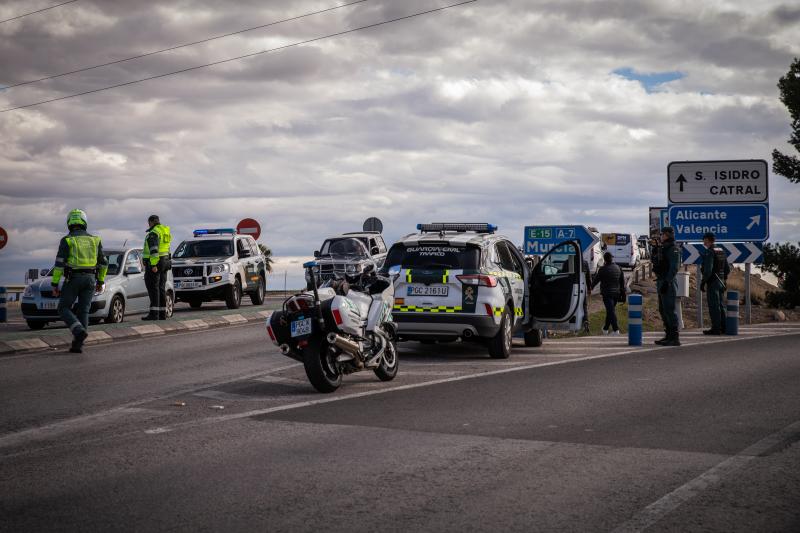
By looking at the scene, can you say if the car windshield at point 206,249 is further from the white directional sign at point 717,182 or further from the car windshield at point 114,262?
the white directional sign at point 717,182

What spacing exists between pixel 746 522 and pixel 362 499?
2.32m

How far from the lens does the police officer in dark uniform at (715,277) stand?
71.4 feet

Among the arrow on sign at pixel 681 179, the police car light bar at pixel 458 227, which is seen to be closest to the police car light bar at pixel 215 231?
the arrow on sign at pixel 681 179

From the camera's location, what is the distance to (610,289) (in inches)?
938

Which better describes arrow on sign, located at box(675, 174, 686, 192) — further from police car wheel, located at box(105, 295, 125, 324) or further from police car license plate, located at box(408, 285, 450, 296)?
police car wheel, located at box(105, 295, 125, 324)

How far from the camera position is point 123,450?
802 cm

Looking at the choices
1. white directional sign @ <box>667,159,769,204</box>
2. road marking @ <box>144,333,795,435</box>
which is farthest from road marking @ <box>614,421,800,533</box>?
white directional sign @ <box>667,159,769,204</box>

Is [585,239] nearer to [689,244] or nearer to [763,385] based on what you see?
[689,244]

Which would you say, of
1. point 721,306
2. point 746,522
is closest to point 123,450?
point 746,522

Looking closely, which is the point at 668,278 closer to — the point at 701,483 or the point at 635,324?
the point at 635,324

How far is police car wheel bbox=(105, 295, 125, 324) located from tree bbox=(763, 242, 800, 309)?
27.0 metres

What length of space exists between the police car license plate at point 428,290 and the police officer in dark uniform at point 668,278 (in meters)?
5.27

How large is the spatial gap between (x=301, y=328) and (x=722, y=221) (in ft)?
58.9

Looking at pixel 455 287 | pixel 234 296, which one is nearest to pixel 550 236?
pixel 234 296
